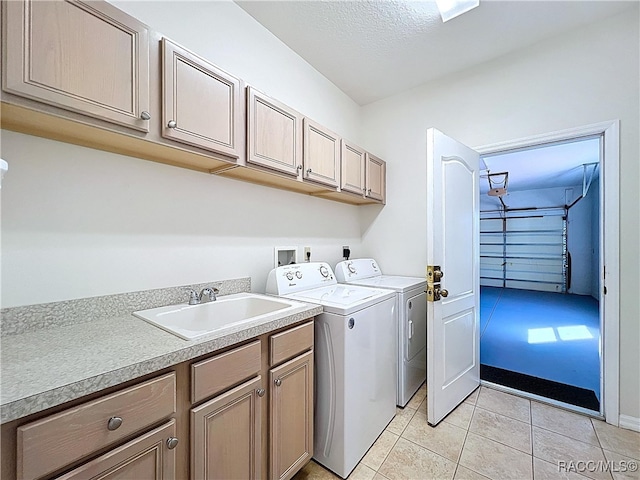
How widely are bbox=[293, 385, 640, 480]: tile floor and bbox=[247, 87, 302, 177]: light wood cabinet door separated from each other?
5.93ft

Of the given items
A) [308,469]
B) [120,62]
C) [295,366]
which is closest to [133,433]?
[295,366]

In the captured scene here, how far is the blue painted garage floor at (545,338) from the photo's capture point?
257 centimetres

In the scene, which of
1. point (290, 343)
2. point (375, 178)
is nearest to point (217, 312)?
point (290, 343)

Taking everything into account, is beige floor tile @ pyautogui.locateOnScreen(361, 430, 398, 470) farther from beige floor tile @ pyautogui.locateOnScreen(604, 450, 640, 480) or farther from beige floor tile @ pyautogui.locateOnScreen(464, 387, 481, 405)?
beige floor tile @ pyautogui.locateOnScreen(604, 450, 640, 480)

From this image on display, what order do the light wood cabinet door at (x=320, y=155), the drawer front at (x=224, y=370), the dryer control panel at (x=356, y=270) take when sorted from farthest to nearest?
the dryer control panel at (x=356, y=270)
the light wood cabinet door at (x=320, y=155)
the drawer front at (x=224, y=370)

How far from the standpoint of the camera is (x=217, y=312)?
1.53 m

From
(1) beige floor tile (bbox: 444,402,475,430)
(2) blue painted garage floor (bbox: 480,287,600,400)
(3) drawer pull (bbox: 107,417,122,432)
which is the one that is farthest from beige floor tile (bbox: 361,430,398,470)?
(2) blue painted garage floor (bbox: 480,287,600,400)

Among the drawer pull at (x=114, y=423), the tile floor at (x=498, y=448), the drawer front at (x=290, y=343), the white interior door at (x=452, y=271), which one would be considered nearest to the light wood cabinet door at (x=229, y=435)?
the drawer front at (x=290, y=343)

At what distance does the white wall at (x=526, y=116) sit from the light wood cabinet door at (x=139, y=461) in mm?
2404

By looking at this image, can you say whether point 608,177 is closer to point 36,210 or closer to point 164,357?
point 164,357

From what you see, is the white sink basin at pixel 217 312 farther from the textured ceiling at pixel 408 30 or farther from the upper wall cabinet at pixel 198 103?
the textured ceiling at pixel 408 30

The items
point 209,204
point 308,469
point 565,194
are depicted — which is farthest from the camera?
point 565,194

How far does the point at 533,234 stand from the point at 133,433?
28.5ft

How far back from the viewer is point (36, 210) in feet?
3.52
